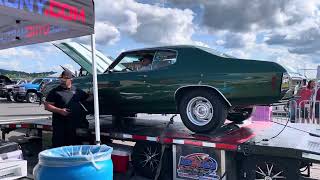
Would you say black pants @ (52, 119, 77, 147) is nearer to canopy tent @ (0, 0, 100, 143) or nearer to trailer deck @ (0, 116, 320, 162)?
trailer deck @ (0, 116, 320, 162)

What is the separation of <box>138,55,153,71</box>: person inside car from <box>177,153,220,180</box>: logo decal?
169cm

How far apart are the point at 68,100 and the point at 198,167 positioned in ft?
7.74

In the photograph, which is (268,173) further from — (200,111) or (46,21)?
(46,21)

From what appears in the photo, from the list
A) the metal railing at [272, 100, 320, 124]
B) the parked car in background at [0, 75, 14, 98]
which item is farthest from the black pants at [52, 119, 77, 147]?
the parked car in background at [0, 75, 14, 98]

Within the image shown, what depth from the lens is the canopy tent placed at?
4215 mm

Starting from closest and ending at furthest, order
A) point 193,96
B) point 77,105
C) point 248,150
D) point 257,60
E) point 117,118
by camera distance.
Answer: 1. point 248,150
2. point 257,60
3. point 193,96
4. point 77,105
5. point 117,118

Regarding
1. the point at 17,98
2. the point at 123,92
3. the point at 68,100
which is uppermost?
the point at 123,92

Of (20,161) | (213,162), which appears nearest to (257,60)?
(213,162)

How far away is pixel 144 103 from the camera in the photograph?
650 centimetres

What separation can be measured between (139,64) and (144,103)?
2.30 feet

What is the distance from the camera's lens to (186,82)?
5.98m

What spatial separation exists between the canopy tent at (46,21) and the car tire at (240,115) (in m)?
2.64

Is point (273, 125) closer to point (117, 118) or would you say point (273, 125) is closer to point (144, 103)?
point (144, 103)

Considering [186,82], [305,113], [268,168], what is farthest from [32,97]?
[268,168]
